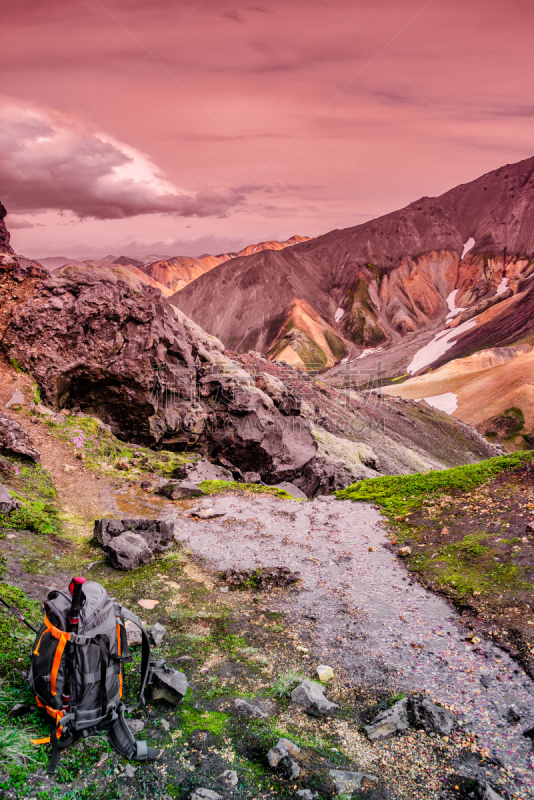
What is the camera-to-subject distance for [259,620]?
9695 millimetres

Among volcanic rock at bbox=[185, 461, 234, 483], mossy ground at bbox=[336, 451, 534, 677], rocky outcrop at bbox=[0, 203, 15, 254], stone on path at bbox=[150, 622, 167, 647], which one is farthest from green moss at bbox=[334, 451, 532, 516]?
rocky outcrop at bbox=[0, 203, 15, 254]

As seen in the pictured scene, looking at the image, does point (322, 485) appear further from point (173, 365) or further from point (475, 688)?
point (475, 688)

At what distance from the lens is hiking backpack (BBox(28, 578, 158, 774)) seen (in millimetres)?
5234

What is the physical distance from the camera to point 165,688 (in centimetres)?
639

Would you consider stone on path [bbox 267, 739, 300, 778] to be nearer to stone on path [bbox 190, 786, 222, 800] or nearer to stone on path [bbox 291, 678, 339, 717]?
stone on path [bbox 190, 786, 222, 800]

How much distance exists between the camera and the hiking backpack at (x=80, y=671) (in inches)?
206

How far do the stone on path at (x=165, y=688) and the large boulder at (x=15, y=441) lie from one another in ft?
42.2

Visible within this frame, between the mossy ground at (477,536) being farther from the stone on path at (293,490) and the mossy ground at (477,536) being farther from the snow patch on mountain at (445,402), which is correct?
the snow patch on mountain at (445,402)

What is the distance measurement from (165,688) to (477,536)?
1004 centimetres

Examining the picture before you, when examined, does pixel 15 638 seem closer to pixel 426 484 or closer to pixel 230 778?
pixel 230 778

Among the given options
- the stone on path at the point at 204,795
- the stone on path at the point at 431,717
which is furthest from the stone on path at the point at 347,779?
the stone on path at the point at 204,795

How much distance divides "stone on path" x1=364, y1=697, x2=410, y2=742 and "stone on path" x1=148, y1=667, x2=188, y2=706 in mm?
2794

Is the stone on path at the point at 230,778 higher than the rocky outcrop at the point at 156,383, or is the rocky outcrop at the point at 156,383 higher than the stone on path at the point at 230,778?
the rocky outcrop at the point at 156,383

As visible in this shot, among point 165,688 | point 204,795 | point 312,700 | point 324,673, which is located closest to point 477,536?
point 324,673
